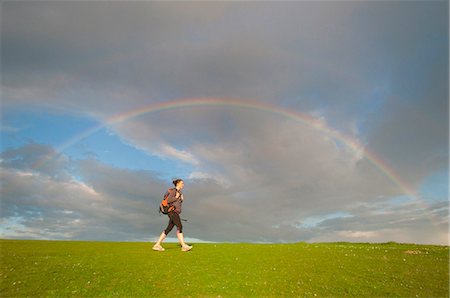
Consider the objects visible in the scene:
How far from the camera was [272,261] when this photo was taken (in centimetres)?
2091

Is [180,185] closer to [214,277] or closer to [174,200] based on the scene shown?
[174,200]

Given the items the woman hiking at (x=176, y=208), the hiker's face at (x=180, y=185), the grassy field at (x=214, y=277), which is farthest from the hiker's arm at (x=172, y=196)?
the grassy field at (x=214, y=277)

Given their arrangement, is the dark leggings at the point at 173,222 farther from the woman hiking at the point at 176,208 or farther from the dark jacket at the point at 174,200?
the dark jacket at the point at 174,200

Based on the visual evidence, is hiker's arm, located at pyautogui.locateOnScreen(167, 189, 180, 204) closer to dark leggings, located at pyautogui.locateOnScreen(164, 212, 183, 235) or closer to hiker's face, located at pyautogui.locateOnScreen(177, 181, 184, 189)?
hiker's face, located at pyautogui.locateOnScreen(177, 181, 184, 189)

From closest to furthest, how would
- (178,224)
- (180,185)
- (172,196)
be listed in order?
(178,224) < (172,196) < (180,185)

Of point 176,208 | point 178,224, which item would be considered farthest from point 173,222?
point 176,208

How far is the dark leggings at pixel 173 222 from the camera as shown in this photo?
26.6m

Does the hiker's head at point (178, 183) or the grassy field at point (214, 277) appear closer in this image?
the grassy field at point (214, 277)

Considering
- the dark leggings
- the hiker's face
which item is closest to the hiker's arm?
the hiker's face

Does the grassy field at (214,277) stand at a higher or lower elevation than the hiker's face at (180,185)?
lower

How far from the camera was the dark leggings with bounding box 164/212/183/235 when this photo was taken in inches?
1047

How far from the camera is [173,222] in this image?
1057 inches

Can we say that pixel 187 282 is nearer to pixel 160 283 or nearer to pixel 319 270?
pixel 160 283

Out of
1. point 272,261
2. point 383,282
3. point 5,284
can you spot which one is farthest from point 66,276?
point 383,282
